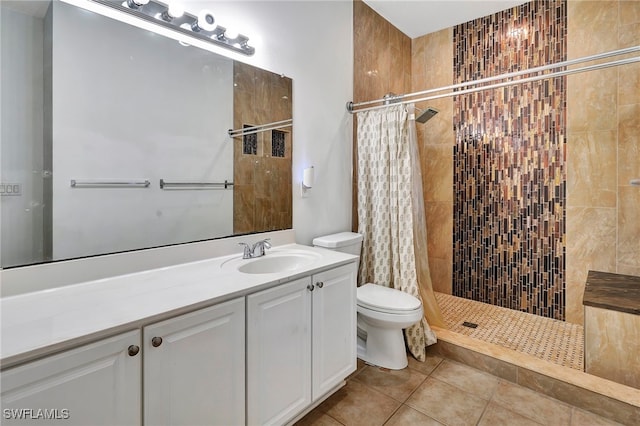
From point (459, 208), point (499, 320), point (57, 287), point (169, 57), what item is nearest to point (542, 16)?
point (459, 208)

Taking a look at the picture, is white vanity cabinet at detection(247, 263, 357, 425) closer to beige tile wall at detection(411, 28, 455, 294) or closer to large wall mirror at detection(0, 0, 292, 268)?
large wall mirror at detection(0, 0, 292, 268)

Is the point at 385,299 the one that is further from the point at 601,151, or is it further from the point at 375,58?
the point at 375,58

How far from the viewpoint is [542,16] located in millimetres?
2801

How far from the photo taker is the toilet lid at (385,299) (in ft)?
6.80

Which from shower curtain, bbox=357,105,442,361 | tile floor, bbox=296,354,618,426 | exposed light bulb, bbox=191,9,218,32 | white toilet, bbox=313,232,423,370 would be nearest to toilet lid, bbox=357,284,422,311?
white toilet, bbox=313,232,423,370

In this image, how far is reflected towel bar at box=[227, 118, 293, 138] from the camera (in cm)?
192

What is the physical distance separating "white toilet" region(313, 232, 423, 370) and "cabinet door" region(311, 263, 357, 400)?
0.28 m

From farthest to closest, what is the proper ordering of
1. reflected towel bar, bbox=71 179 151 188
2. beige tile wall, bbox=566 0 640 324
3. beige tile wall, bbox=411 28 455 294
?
beige tile wall, bbox=411 28 455 294, beige tile wall, bbox=566 0 640 324, reflected towel bar, bbox=71 179 151 188

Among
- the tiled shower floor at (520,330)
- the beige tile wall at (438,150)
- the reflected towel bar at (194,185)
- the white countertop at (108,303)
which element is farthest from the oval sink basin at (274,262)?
the beige tile wall at (438,150)

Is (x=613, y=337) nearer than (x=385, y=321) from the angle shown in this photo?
Yes

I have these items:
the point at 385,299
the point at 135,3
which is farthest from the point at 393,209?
the point at 135,3

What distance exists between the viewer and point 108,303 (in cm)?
112

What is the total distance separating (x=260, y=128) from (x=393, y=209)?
1139mm

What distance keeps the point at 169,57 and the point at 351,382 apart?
2.19 metres
